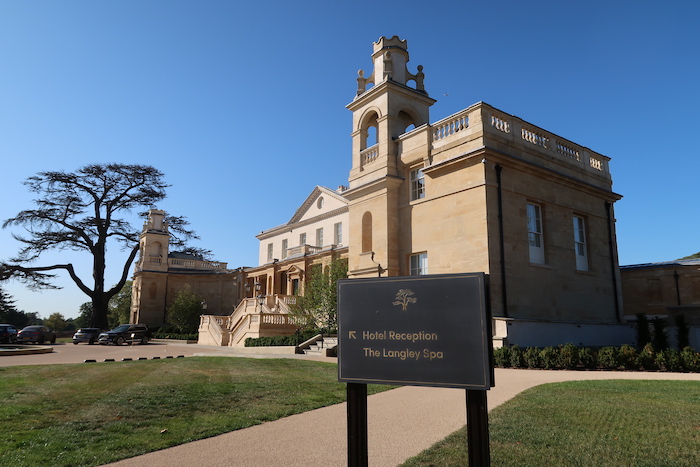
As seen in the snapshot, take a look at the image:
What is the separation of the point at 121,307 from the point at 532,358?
65864mm

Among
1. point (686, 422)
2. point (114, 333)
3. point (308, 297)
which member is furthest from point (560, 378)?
point (114, 333)

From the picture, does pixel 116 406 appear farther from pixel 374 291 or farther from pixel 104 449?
pixel 374 291

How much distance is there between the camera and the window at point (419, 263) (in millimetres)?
20547

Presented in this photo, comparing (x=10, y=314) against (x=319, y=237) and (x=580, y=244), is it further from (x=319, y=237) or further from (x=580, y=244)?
(x=580, y=244)

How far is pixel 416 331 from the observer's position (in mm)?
4457

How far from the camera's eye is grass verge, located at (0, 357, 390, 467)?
5.95 metres

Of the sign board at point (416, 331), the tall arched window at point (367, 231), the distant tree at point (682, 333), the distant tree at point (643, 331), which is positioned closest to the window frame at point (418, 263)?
the tall arched window at point (367, 231)

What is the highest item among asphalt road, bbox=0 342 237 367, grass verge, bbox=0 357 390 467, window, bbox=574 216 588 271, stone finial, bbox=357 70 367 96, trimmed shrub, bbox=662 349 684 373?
stone finial, bbox=357 70 367 96

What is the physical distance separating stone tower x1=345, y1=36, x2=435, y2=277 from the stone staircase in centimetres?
352

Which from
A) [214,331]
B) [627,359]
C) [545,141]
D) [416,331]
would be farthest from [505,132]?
Answer: [214,331]

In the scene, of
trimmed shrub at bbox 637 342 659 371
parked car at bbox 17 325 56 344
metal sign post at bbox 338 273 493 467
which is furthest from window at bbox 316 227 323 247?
metal sign post at bbox 338 273 493 467

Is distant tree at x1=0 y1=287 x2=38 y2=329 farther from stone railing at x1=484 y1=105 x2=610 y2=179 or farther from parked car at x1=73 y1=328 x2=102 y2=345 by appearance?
stone railing at x1=484 y1=105 x2=610 y2=179

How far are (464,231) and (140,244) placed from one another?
45330 millimetres

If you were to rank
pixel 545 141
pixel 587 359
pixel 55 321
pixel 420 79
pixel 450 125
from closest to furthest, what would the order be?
pixel 587 359 < pixel 450 125 < pixel 545 141 < pixel 420 79 < pixel 55 321
